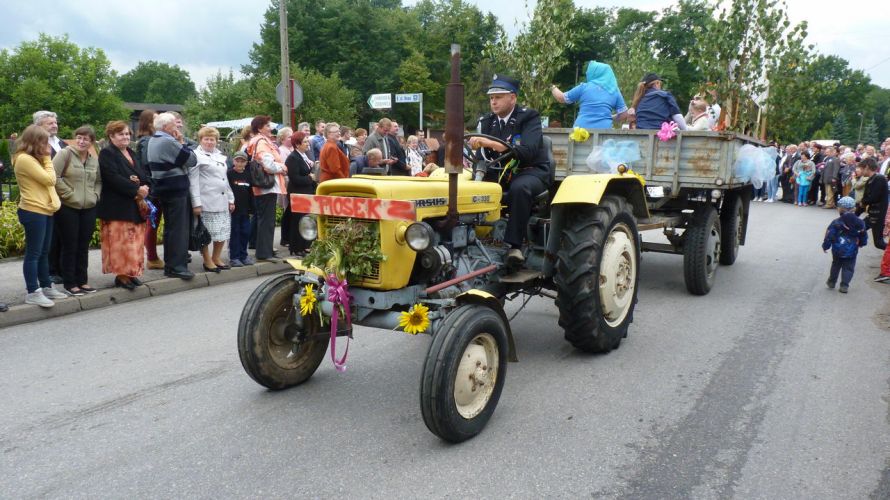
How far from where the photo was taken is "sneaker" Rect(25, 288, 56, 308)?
635 centimetres

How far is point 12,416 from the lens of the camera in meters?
4.04

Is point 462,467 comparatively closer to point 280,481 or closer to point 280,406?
point 280,481

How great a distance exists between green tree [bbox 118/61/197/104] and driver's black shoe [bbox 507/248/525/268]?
9837cm

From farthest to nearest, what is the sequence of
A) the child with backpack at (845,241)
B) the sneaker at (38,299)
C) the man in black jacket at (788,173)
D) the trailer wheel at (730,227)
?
the man in black jacket at (788,173), the trailer wheel at (730,227), the child with backpack at (845,241), the sneaker at (38,299)

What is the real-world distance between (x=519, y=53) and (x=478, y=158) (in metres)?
17.3

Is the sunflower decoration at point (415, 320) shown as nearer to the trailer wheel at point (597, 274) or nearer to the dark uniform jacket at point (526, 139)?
the trailer wheel at point (597, 274)

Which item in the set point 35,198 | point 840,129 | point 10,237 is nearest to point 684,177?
point 35,198

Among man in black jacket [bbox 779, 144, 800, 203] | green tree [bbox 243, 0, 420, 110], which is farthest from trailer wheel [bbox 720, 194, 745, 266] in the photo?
green tree [bbox 243, 0, 420, 110]

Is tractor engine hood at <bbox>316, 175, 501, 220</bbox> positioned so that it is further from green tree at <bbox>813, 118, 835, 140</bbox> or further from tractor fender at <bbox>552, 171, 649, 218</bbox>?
green tree at <bbox>813, 118, 835, 140</bbox>

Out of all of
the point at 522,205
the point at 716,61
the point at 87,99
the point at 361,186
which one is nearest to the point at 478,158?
the point at 522,205

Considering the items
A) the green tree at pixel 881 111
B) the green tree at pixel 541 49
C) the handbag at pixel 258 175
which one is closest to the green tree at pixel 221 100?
the green tree at pixel 541 49

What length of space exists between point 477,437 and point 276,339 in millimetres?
1463

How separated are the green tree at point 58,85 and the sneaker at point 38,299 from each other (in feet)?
129

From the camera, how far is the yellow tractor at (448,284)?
11.9 ft
